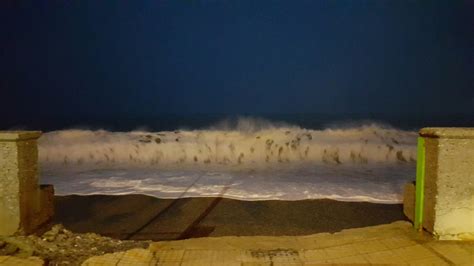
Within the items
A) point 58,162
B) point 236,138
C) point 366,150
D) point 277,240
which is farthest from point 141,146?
point 277,240

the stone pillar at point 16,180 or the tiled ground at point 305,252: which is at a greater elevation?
the stone pillar at point 16,180

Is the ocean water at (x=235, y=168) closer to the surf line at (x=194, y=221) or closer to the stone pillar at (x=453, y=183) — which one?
the surf line at (x=194, y=221)

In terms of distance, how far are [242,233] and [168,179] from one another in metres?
5.75

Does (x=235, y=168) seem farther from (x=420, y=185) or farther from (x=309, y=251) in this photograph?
(x=309, y=251)

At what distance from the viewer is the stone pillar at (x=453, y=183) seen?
548cm

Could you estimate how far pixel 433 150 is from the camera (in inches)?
222

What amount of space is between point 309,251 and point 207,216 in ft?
12.0

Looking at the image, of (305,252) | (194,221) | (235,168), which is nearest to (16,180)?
(194,221)

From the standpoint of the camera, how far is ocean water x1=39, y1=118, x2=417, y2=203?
11.1 metres

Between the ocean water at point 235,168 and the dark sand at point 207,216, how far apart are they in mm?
698

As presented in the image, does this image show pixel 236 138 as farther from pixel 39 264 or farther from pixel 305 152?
pixel 39 264

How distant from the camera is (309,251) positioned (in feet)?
17.7

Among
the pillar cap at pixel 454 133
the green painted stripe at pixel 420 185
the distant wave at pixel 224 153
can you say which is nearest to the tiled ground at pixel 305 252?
the green painted stripe at pixel 420 185

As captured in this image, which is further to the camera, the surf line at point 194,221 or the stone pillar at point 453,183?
the surf line at point 194,221
